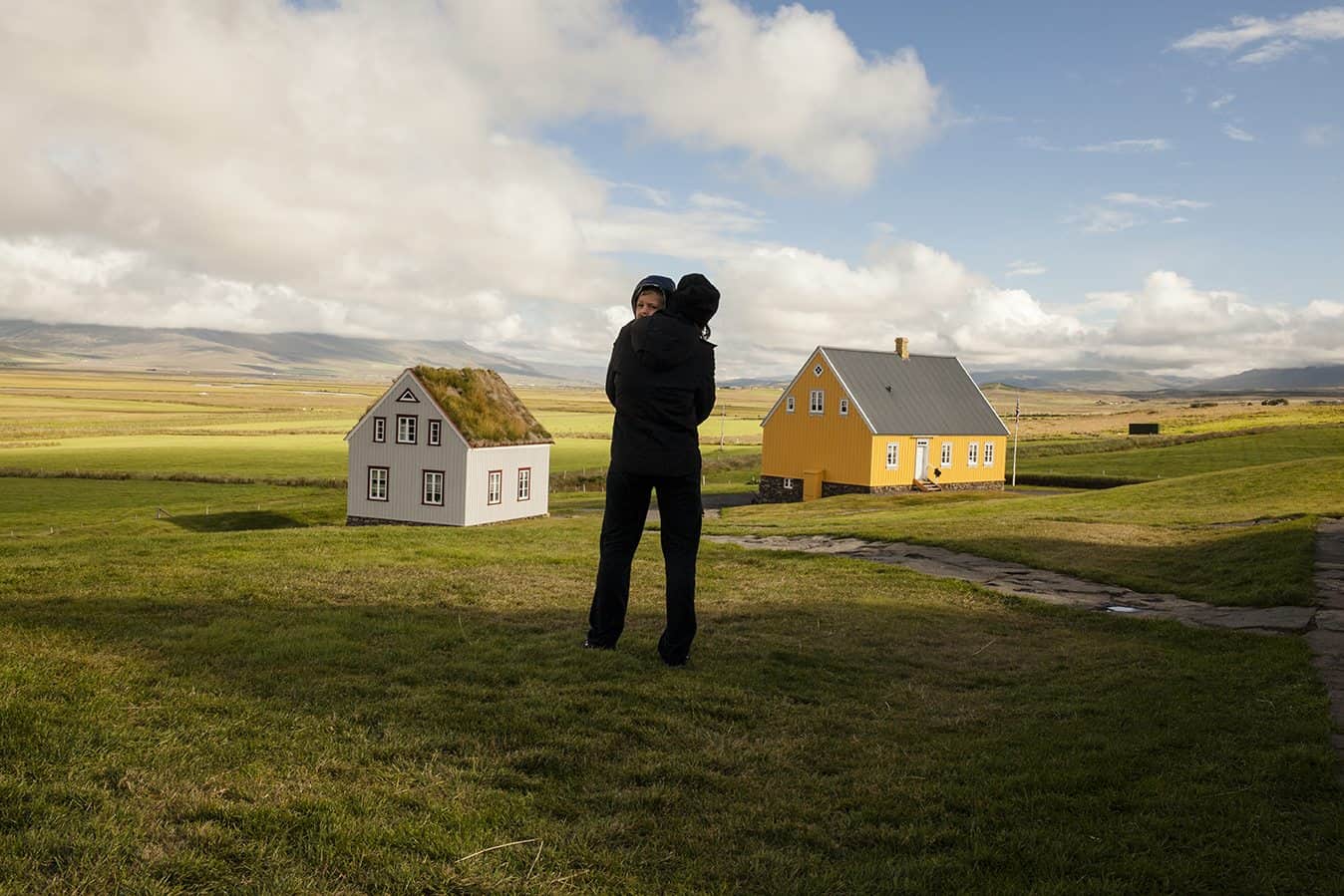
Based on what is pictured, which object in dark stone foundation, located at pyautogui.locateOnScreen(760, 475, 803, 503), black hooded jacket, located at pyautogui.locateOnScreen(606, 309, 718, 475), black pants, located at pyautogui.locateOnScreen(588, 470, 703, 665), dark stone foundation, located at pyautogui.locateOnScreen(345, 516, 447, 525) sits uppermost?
black hooded jacket, located at pyautogui.locateOnScreen(606, 309, 718, 475)

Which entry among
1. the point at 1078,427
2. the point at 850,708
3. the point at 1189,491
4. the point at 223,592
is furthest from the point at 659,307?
the point at 1078,427

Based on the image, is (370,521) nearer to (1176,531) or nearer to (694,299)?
(1176,531)

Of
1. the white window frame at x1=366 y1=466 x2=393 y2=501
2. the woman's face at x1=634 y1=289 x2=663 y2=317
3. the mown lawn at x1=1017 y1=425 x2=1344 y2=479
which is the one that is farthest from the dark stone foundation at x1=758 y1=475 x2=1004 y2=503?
the woman's face at x1=634 y1=289 x2=663 y2=317

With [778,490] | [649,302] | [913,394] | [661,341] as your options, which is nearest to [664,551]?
[661,341]

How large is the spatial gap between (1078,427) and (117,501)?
9517 cm

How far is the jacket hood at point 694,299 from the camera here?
25.5 feet

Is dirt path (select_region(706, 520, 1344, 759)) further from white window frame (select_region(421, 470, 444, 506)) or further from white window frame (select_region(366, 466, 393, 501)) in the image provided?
white window frame (select_region(366, 466, 393, 501))

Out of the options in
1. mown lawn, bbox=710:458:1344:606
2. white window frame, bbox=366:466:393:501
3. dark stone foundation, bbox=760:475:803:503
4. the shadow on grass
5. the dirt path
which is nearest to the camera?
the dirt path

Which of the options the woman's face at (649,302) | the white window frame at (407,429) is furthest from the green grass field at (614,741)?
the white window frame at (407,429)

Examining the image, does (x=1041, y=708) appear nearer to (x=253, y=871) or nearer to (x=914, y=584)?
(x=253, y=871)

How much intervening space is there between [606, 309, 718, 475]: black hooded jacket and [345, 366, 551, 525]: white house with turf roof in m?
35.5

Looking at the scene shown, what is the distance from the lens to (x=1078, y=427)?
108 meters

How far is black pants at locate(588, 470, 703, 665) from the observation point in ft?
25.7

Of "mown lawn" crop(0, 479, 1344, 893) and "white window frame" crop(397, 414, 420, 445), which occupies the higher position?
"white window frame" crop(397, 414, 420, 445)
